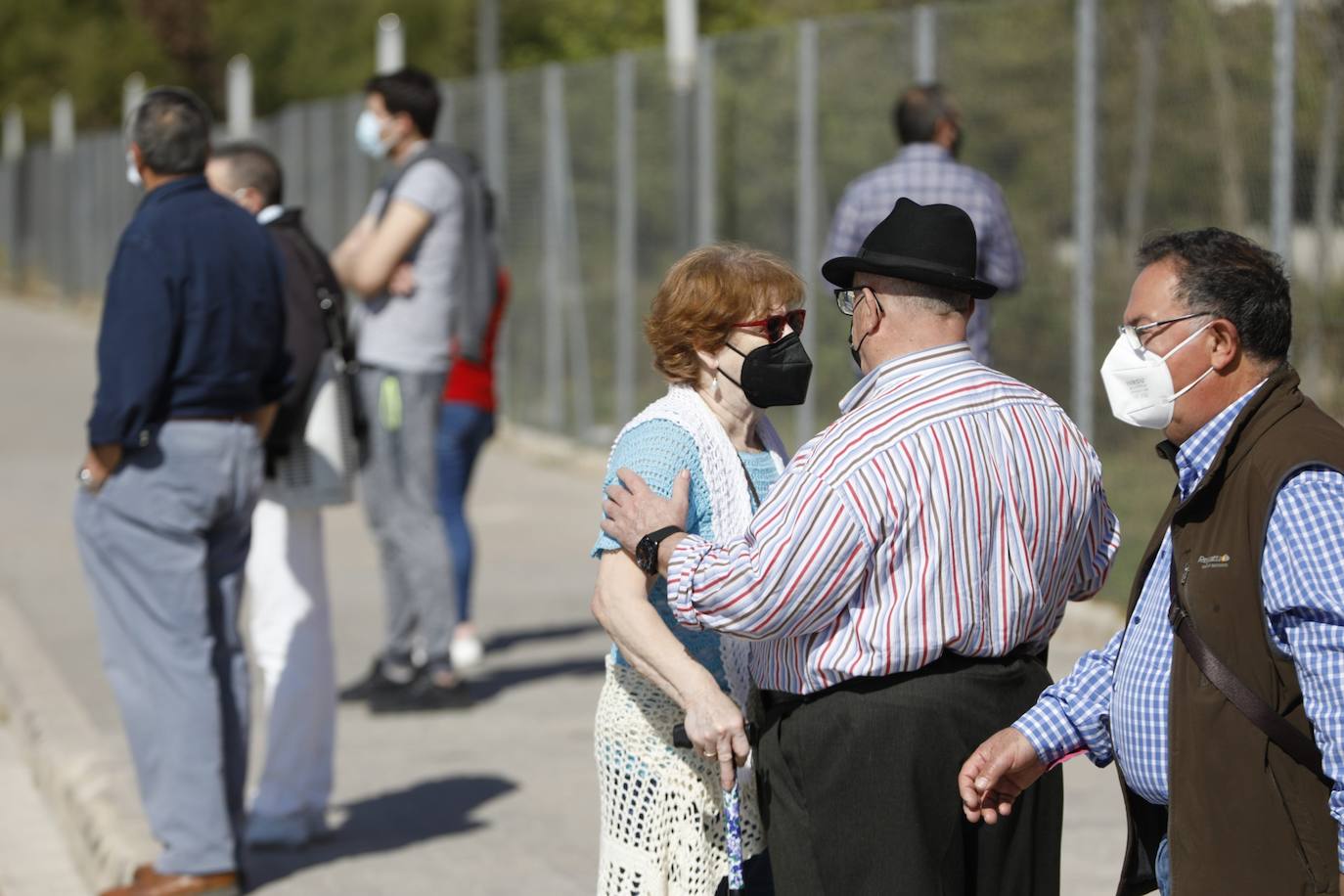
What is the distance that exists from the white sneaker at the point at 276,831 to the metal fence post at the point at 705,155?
7967 mm

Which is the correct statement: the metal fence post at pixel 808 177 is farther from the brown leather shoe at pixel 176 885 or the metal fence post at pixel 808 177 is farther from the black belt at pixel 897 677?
the black belt at pixel 897 677

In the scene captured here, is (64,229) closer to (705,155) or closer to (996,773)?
(705,155)

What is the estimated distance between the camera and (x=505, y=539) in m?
11.8

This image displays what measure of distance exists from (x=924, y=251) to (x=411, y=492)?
177 inches

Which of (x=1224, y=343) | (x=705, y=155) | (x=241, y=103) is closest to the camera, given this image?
(x=1224, y=343)

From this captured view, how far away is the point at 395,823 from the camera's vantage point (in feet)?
20.8

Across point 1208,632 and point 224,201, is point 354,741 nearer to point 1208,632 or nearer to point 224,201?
point 224,201

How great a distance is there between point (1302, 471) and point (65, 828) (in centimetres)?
480

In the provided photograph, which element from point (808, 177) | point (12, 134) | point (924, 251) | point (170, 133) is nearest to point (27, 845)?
point (170, 133)

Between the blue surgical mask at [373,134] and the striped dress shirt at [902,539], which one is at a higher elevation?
the blue surgical mask at [373,134]

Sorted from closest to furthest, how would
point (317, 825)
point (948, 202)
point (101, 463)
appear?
point (101, 463)
point (317, 825)
point (948, 202)

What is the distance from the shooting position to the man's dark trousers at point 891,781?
3.32m

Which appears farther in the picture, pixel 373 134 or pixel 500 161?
pixel 500 161

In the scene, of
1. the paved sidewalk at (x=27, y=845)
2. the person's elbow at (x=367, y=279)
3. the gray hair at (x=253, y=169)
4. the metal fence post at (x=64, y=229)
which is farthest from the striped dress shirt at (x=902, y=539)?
the metal fence post at (x=64, y=229)
